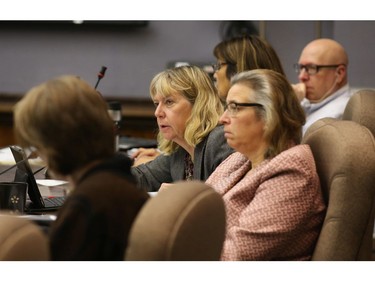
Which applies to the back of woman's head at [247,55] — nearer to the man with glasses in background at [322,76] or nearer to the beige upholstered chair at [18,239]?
the man with glasses in background at [322,76]

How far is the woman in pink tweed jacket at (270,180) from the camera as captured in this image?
1757mm

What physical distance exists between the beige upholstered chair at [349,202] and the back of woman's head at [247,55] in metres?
1.24

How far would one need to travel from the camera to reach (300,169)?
70.6 inches

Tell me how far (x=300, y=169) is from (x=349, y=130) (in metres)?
0.16

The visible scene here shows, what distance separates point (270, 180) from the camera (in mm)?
1803

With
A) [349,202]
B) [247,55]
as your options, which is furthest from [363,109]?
Result: [247,55]

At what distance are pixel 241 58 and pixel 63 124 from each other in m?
2.03

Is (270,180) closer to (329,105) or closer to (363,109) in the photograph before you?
(363,109)

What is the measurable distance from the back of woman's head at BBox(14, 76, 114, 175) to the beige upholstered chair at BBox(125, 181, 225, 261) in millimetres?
120

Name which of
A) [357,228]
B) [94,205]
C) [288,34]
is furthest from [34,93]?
[288,34]
